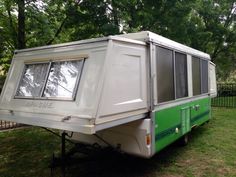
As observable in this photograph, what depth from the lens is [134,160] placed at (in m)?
5.09

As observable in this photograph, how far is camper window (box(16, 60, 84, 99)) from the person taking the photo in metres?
3.42

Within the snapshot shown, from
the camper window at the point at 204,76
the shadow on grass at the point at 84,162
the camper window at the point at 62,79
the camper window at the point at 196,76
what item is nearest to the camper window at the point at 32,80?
the camper window at the point at 62,79

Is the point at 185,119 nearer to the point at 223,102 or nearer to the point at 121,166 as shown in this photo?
the point at 121,166

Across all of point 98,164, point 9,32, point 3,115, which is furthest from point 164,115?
point 9,32

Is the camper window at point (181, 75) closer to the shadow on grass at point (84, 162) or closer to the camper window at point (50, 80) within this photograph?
the shadow on grass at point (84, 162)

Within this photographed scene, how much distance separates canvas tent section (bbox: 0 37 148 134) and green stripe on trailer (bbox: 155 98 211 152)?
552 mm

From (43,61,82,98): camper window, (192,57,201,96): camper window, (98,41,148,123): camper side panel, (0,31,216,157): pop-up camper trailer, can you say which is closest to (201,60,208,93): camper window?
(192,57,201,96): camper window

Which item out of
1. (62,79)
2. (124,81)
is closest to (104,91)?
(124,81)

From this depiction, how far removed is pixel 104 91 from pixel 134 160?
8.15ft

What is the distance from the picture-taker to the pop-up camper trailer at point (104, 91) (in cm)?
315

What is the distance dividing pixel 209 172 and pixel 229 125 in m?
4.33

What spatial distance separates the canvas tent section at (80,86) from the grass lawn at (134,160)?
3.66ft

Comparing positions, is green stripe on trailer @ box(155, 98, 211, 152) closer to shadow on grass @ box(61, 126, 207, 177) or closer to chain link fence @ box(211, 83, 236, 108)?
shadow on grass @ box(61, 126, 207, 177)

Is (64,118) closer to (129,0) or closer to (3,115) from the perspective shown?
(3,115)
